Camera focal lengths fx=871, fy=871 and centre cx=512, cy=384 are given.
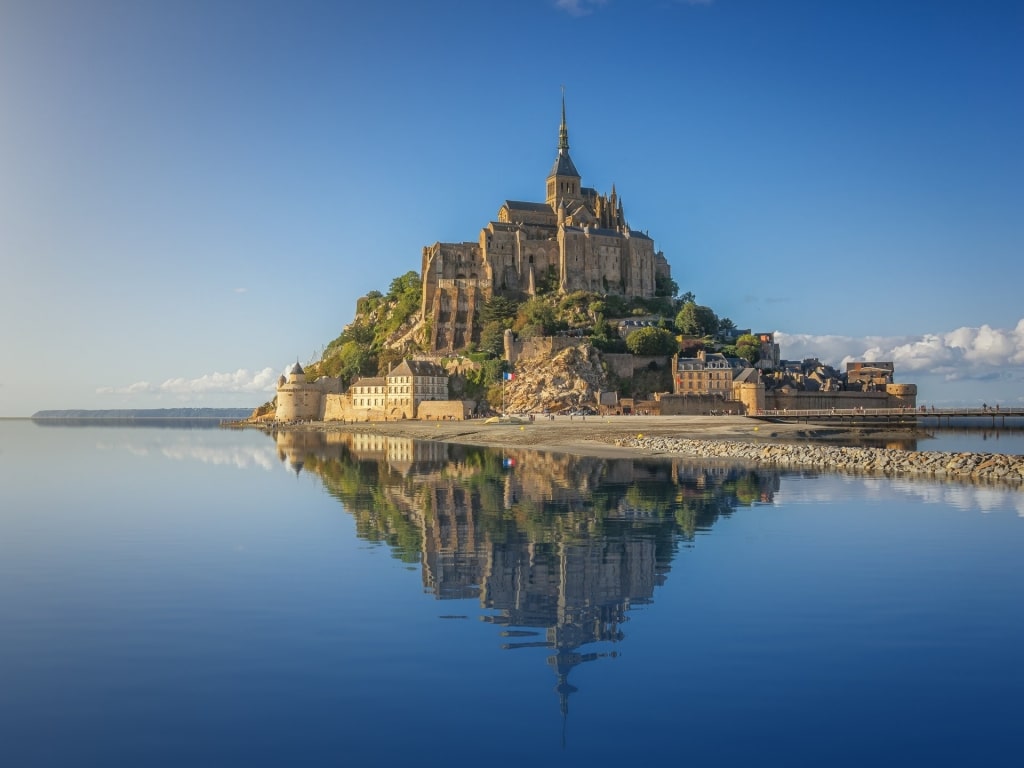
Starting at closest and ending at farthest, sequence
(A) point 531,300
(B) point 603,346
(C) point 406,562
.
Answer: (C) point 406,562, (B) point 603,346, (A) point 531,300

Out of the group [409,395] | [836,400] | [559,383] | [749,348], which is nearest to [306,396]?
[409,395]

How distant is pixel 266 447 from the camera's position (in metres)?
59.9

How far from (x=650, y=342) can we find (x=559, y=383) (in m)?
9.31

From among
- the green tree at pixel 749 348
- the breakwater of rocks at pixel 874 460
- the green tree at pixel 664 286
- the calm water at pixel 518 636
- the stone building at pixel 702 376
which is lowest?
the calm water at pixel 518 636

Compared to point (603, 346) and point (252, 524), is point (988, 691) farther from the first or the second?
point (603, 346)

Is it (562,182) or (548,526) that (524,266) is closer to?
(562,182)

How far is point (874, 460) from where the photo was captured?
1415 inches

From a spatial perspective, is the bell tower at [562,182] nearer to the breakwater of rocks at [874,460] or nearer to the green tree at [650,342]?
the green tree at [650,342]

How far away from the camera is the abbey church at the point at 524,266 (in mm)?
89250

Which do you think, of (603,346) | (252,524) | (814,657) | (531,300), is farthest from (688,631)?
(531,300)

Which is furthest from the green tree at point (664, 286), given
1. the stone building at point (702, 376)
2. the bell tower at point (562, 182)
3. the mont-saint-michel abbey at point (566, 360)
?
the stone building at point (702, 376)

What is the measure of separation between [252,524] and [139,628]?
10288 mm

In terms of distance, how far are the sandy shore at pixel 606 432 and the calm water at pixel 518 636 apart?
970 inches

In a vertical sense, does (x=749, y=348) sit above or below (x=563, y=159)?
below
